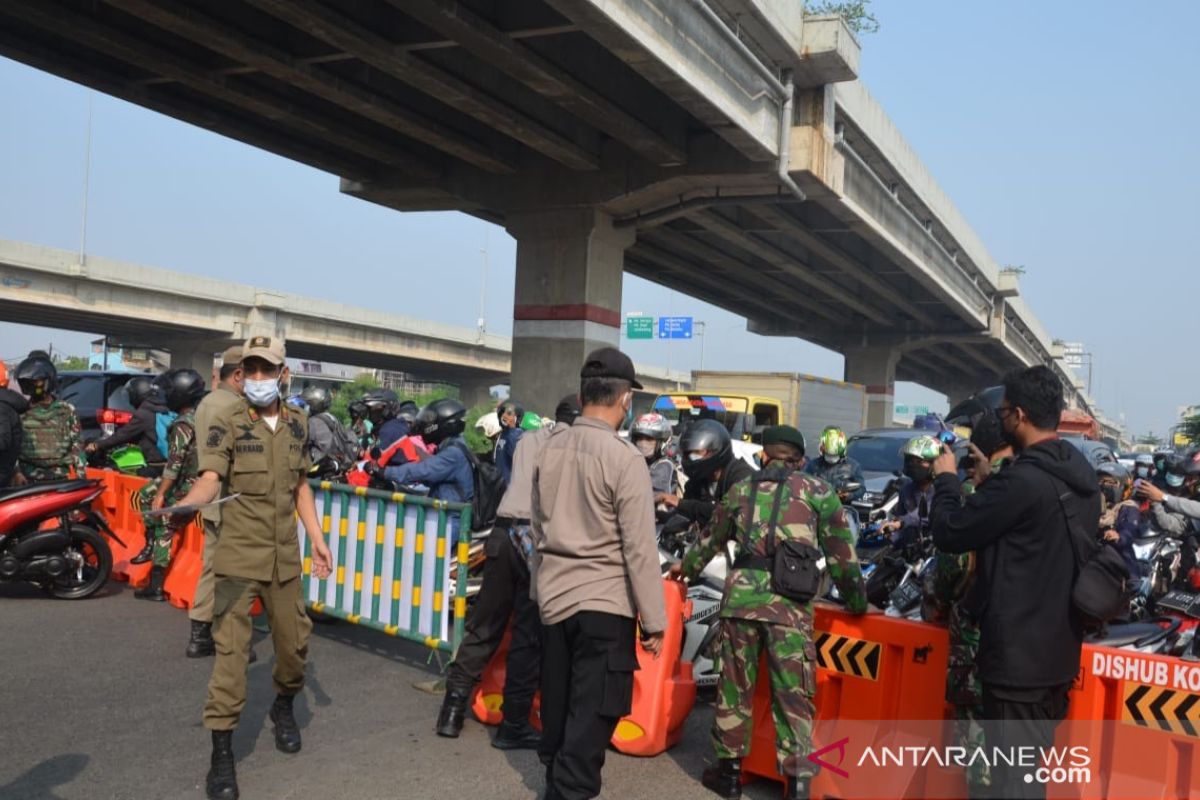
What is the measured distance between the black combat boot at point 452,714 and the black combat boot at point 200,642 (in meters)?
2.22

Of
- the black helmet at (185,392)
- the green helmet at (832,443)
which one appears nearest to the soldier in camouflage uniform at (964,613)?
the green helmet at (832,443)

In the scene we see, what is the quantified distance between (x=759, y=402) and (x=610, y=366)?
17.5 metres

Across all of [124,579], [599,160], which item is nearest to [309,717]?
[124,579]

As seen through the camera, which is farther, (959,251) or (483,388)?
(483,388)

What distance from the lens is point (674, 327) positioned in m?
54.9

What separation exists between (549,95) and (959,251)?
22827 millimetres

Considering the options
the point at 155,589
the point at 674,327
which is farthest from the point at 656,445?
the point at 674,327

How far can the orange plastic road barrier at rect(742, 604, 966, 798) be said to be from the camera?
14.4 ft

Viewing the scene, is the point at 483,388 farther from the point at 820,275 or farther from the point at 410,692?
the point at 410,692

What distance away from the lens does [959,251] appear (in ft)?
112

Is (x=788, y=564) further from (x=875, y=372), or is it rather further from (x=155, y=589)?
(x=875, y=372)

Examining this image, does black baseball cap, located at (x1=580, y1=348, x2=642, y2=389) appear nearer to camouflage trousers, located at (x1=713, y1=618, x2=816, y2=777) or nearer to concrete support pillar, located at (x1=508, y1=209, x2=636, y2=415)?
camouflage trousers, located at (x1=713, y1=618, x2=816, y2=777)

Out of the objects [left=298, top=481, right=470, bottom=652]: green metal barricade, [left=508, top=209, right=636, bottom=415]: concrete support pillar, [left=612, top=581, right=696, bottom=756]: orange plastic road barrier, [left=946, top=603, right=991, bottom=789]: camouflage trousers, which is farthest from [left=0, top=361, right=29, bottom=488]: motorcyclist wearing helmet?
[left=508, top=209, right=636, bottom=415]: concrete support pillar

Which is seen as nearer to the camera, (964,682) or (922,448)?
(964,682)
